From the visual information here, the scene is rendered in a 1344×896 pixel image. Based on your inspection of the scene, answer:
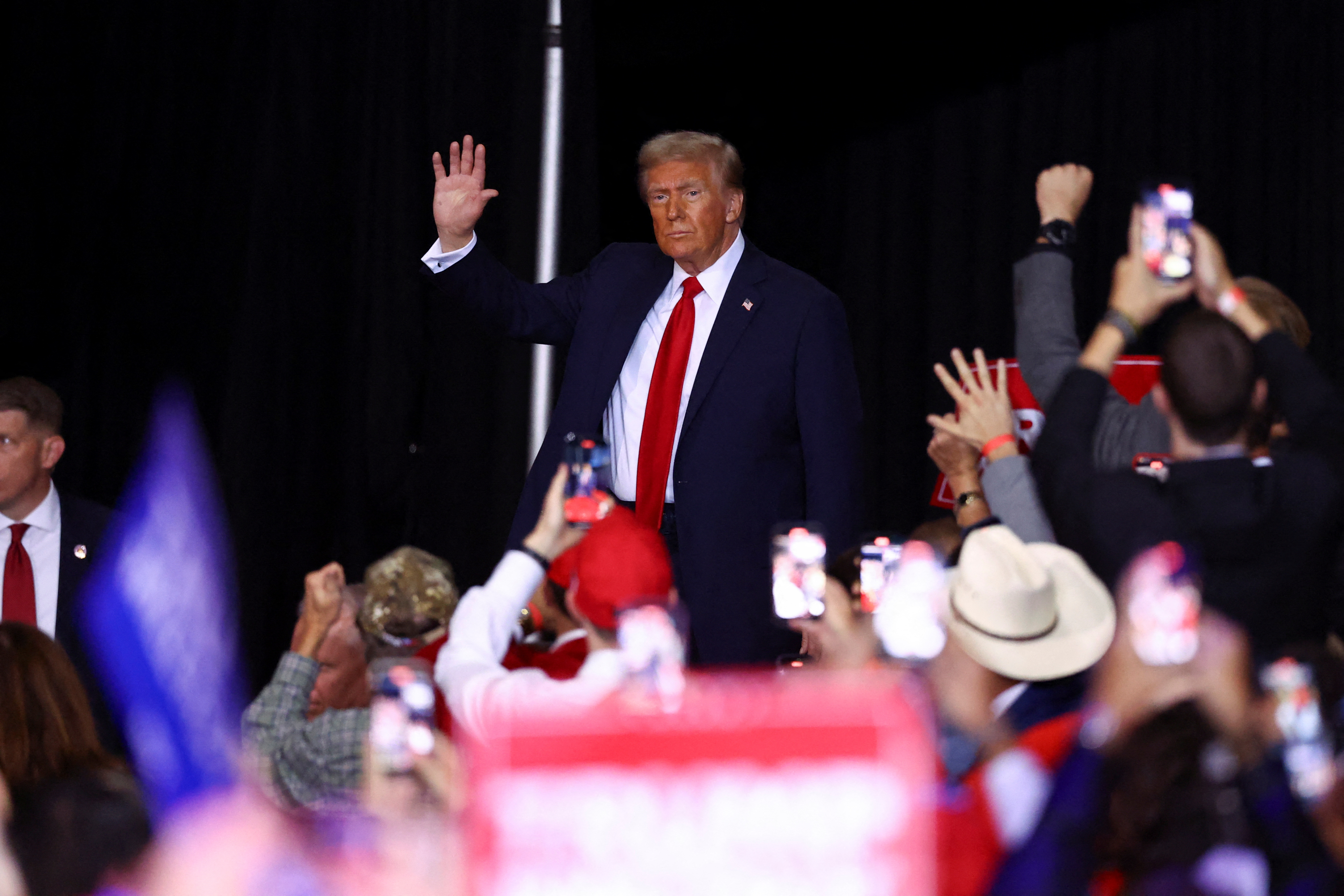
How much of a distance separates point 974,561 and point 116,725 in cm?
206

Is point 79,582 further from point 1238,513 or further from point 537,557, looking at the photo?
point 1238,513

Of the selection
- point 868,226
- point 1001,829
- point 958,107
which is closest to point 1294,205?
point 958,107

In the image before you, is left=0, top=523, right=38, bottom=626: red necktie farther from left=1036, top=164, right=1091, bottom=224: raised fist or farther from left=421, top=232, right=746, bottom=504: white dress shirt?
left=1036, top=164, right=1091, bottom=224: raised fist

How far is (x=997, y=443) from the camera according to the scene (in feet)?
7.98

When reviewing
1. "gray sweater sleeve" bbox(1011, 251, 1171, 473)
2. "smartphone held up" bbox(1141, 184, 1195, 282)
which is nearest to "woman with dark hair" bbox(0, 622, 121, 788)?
"gray sweater sleeve" bbox(1011, 251, 1171, 473)

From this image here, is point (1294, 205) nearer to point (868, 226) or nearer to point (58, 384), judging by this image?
point (868, 226)

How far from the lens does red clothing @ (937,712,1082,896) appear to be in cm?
144

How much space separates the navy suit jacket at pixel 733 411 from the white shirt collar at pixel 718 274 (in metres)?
0.02

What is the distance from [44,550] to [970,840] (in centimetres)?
259

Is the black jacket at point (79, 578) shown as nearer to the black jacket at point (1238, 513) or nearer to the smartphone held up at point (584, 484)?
the smartphone held up at point (584, 484)

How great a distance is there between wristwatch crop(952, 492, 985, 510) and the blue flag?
139cm

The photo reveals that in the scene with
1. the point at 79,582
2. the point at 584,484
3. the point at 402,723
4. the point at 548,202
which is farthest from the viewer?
the point at 548,202

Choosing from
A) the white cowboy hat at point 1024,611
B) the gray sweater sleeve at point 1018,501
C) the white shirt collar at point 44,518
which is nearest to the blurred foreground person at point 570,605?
the white cowboy hat at point 1024,611

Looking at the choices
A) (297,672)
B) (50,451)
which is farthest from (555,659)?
(50,451)
